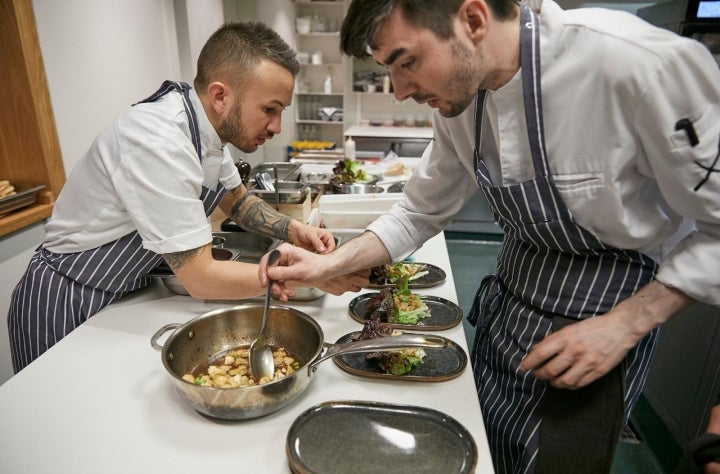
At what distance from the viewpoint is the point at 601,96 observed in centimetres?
92

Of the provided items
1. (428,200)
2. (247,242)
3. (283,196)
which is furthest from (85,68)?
(428,200)

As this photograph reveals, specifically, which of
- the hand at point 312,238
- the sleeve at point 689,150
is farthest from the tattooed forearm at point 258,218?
the sleeve at point 689,150

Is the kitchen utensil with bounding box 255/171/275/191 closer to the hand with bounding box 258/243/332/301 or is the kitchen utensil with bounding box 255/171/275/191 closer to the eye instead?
the hand with bounding box 258/243/332/301

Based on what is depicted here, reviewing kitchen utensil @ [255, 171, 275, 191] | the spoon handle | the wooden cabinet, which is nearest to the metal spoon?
the spoon handle

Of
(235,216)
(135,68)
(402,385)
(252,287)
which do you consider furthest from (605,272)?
(135,68)

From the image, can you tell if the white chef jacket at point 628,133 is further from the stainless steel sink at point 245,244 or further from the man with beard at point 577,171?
the stainless steel sink at point 245,244

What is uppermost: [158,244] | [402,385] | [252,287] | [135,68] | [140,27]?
[140,27]

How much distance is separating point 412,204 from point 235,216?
821 millimetres

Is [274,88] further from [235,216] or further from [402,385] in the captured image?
[402,385]

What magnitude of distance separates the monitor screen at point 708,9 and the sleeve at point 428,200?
2519mm

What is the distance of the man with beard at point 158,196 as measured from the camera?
1.23 metres

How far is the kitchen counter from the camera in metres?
0.88

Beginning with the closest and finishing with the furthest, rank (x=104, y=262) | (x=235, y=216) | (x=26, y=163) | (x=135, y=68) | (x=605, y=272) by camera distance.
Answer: (x=605, y=272) < (x=104, y=262) < (x=235, y=216) < (x=26, y=163) < (x=135, y=68)

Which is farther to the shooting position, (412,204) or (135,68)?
(135,68)
